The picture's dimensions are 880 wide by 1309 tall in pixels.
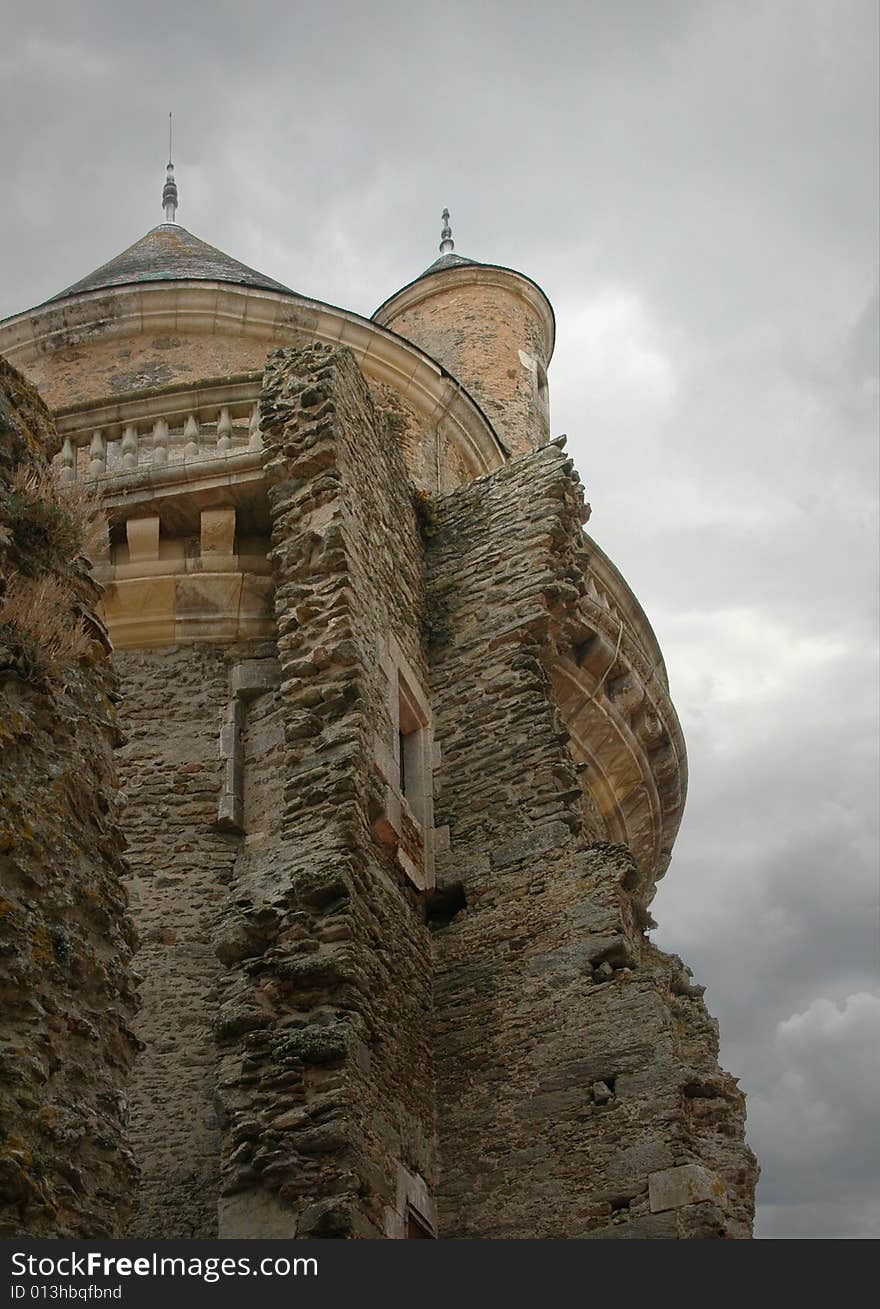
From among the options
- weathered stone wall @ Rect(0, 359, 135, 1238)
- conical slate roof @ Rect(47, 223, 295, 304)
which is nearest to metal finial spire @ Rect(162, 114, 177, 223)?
conical slate roof @ Rect(47, 223, 295, 304)

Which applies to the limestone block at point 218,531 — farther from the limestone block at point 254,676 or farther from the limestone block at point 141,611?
the limestone block at point 254,676

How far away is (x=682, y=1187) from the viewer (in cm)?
790

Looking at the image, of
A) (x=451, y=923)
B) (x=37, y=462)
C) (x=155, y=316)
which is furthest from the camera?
(x=155, y=316)

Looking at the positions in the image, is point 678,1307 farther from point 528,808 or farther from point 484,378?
point 484,378

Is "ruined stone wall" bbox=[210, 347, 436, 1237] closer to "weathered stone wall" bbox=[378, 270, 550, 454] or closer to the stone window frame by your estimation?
the stone window frame

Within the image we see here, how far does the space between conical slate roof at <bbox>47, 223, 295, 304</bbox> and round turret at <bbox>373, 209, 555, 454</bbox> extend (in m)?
3.81

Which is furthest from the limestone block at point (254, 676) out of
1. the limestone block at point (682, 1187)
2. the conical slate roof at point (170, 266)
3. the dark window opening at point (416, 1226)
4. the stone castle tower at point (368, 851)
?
the conical slate roof at point (170, 266)

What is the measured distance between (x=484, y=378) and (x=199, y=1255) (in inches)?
609

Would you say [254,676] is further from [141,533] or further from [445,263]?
[445,263]

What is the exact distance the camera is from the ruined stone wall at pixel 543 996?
27.0ft

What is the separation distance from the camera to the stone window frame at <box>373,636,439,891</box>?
30.2 ft

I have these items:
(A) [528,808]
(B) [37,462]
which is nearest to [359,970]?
(A) [528,808]

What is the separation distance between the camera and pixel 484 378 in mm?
18859

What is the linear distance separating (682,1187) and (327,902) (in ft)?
7.69
